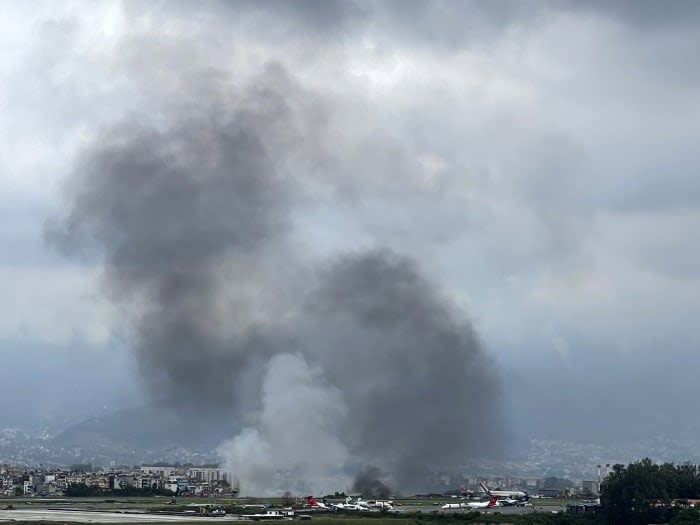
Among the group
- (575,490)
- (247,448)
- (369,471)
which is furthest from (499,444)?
(247,448)

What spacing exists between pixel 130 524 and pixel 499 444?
104 m

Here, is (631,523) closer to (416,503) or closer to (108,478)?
(416,503)

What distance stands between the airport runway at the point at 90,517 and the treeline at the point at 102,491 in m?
41.2

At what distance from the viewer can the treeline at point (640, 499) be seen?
9519 cm

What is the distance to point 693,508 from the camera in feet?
311

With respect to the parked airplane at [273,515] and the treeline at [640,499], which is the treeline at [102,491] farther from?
the treeline at [640,499]

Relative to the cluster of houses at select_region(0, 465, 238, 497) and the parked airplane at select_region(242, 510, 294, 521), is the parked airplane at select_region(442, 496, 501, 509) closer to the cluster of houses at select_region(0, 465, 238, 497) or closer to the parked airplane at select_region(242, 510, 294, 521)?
the parked airplane at select_region(242, 510, 294, 521)

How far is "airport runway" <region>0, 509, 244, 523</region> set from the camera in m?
86.6

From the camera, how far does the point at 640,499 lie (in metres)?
96.9

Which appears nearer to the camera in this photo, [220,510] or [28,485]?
[220,510]

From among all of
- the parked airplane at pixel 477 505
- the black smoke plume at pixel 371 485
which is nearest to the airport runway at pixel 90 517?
the parked airplane at pixel 477 505

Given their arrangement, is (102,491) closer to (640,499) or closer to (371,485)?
(371,485)

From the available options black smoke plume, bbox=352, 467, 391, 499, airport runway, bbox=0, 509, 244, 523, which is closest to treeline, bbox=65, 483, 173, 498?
black smoke plume, bbox=352, 467, 391, 499

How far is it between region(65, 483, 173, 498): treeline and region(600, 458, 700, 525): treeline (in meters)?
65.3
